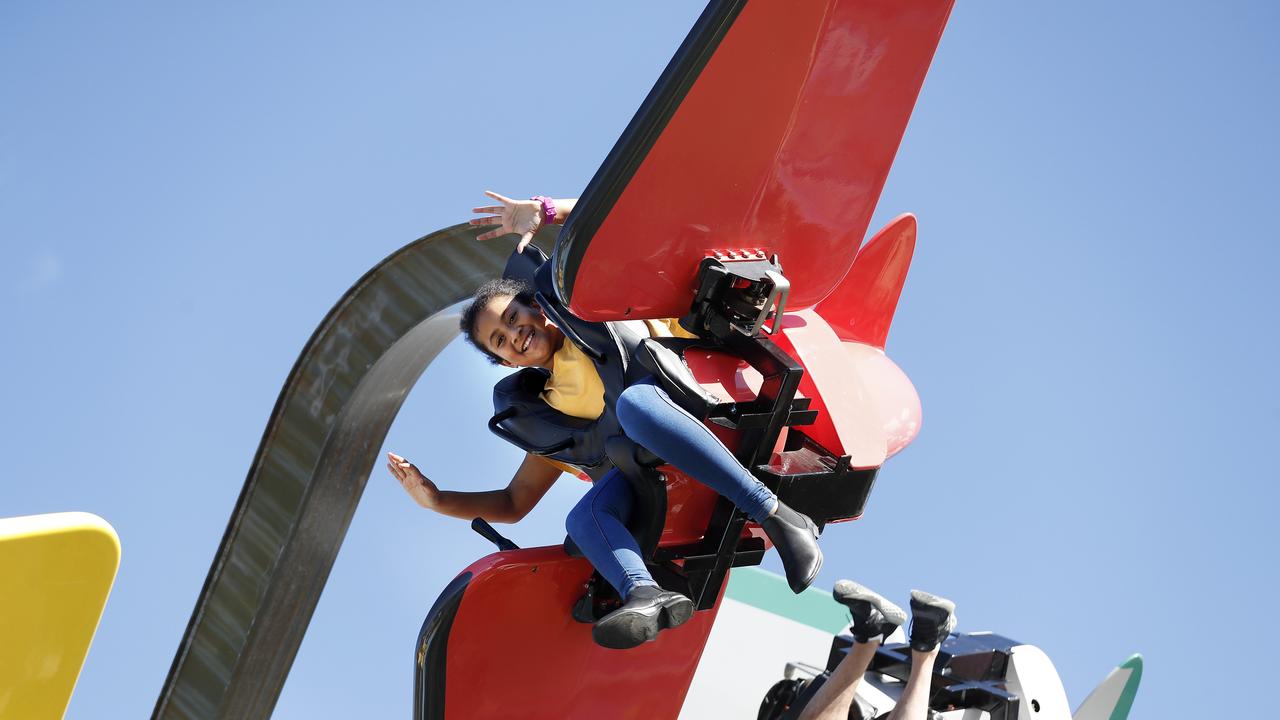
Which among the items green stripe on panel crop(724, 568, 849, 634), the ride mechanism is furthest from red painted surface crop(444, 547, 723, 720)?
green stripe on panel crop(724, 568, 849, 634)

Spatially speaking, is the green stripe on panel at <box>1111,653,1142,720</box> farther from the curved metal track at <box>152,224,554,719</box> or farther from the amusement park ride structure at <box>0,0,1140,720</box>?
the curved metal track at <box>152,224,554,719</box>

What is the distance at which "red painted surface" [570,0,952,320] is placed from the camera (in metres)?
2.45

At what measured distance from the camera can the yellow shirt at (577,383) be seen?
299cm

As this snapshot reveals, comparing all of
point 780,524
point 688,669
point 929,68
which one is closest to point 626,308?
Answer: point 780,524

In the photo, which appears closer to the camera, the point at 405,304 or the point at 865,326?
the point at 865,326

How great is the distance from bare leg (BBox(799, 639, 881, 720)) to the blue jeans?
3.62 feet

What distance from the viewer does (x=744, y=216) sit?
263 cm

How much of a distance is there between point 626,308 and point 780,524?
1.95ft

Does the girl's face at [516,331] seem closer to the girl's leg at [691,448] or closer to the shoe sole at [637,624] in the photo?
the girl's leg at [691,448]

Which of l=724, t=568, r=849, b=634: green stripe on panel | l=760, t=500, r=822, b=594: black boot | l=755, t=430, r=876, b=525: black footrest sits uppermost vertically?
l=755, t=430, r=876, b=525: black footrest

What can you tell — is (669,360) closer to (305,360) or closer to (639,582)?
(639,582)

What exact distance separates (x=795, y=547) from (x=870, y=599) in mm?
932

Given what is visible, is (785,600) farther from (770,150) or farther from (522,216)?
(770,150)

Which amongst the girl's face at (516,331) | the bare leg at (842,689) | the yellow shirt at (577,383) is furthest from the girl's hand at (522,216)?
the bare leg at (842,689)
